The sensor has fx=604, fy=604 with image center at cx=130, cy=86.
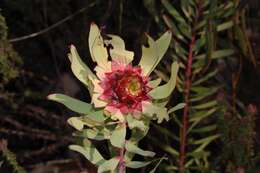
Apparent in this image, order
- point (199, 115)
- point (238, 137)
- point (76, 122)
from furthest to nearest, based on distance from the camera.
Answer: point (199, 115) < point (238, 137) < point (76, 122)

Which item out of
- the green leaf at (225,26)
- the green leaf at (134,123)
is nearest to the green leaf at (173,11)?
the green leaf at (225,26)

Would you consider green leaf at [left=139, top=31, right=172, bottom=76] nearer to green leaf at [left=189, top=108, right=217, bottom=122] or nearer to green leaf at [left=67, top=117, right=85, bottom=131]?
green leaf at [left=67, top=117, right=85, bottom=131]

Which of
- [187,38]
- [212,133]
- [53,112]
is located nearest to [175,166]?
[212,133]

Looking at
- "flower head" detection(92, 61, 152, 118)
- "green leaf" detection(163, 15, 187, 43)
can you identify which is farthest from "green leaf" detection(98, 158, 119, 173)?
"green leaf" detection(163, 15, 187, 43)

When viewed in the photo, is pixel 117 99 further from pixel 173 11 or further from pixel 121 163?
pixel 173 11

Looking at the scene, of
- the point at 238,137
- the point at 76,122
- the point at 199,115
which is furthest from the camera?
the point at 199,115

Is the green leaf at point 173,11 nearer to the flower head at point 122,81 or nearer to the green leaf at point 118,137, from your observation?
the flower head at point 122,81

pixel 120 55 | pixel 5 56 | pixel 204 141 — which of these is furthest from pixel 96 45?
pixel 204 141
